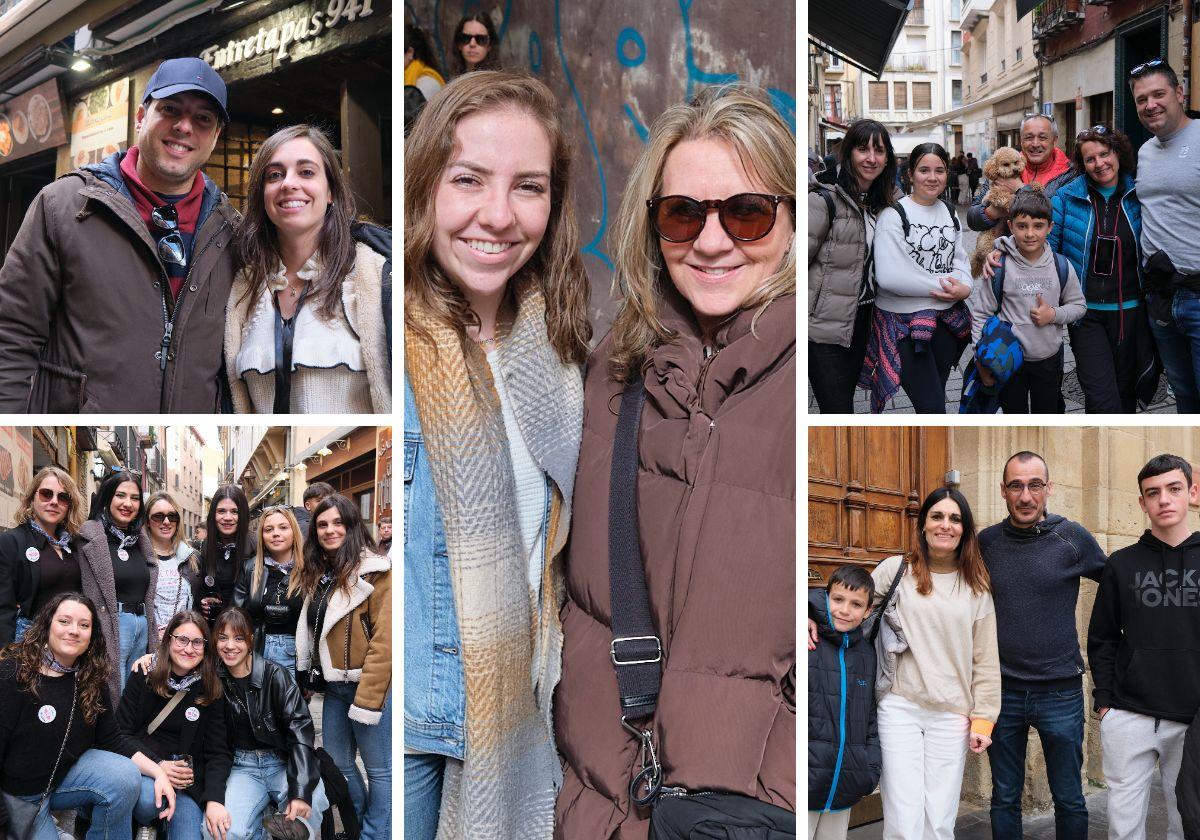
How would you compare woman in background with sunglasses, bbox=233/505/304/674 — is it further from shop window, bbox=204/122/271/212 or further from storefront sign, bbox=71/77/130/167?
storefront sign, bbox=71/77/130/167

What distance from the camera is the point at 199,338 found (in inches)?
91.7

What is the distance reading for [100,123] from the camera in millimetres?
2504

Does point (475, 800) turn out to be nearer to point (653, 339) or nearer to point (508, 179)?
point (653, 339)

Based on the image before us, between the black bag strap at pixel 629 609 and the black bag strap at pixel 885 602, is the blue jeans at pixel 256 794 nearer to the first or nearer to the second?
the black bag strap at pixel 629 609

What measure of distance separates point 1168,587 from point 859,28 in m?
1.81

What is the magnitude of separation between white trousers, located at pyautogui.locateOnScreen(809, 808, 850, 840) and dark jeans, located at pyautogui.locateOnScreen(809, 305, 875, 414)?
1158 millimetres

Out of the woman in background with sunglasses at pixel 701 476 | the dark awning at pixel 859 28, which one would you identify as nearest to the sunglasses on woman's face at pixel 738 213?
the woman in background with sunglasses at pixel 701 476

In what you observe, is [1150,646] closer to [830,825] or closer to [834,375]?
[830,825]

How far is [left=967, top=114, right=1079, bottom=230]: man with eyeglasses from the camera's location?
3.07 m

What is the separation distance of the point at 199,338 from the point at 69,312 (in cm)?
30

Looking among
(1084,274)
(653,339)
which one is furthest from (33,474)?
(1084,274)

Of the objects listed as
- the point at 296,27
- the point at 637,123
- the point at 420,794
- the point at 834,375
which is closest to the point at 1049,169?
the point at 834,375

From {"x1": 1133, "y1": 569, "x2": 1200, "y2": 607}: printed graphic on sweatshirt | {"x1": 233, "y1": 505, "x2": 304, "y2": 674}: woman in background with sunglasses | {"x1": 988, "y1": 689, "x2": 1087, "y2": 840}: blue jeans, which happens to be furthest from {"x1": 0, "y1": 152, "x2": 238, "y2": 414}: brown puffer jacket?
{"x1": 1133, "y1": 569, "x2": 1200, "y2": 607}: printed graphic on sweatshirt

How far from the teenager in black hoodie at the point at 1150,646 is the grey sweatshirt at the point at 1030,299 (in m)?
0.54
